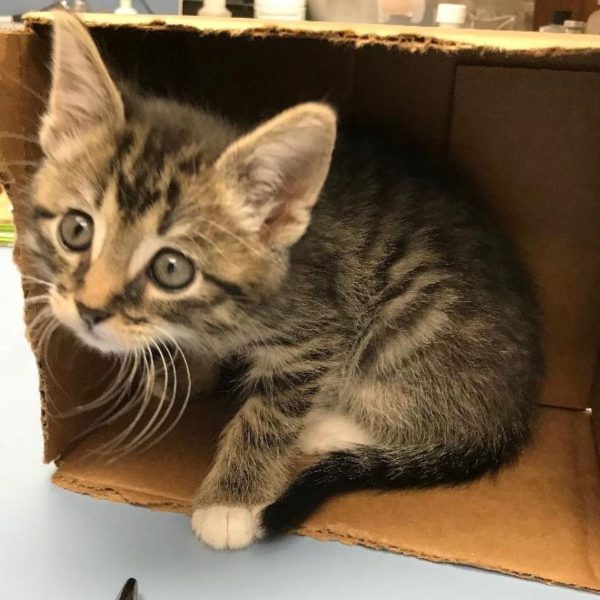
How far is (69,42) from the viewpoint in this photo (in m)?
0.78

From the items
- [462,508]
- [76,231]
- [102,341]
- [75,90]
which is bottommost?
[462,508]

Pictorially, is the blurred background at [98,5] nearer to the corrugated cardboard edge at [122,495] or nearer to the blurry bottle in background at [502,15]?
the blurry bottle in background at [502,15]

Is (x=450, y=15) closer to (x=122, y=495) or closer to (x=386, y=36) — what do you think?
(x=386, y=36)

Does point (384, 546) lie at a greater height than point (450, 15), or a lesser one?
lesser

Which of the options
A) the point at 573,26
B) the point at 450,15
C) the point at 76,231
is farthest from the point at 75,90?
the point at 573,26

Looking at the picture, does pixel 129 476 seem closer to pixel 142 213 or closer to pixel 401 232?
pixel 142 213

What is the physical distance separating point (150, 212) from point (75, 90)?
18 centimetres

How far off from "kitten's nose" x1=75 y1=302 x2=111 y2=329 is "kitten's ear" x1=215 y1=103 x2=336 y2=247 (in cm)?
19

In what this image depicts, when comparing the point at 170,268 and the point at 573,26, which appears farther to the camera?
the point at 573,26

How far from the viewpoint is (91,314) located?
0.80 m

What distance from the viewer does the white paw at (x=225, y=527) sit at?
2.85ft

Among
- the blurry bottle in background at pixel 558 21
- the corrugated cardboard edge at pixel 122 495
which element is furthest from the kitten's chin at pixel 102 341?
the blurry bottle in background at pixel 558 21

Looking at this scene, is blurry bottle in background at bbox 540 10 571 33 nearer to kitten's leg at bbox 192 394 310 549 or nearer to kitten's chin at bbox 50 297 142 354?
kitten's leg at bbox 192 394 310 549

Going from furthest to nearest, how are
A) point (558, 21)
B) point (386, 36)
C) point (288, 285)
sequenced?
point (558, 21) → point (288, 285) → point (386, 36)
